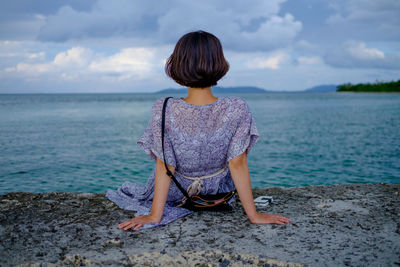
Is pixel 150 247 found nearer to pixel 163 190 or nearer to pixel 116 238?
pixel 116 238

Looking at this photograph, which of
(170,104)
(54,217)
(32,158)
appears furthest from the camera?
(32,158)

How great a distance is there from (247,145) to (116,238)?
131 cm

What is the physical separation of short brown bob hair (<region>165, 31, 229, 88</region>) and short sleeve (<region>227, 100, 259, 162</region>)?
15.5 inches

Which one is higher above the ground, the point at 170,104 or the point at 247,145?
the point at 170,104

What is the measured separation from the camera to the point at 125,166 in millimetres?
10758

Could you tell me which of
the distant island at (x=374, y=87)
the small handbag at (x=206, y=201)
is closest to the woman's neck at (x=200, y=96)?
the small handbag at (x=206, y=201)

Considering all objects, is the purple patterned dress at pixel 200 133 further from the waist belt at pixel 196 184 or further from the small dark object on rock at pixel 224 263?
the small dark object on rock at pixel 224 263

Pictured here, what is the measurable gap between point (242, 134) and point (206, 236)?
894mm

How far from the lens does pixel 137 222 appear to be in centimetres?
267

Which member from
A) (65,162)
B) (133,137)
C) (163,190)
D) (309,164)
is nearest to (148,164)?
(65,162)

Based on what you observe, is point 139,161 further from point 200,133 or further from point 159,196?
point 200,133

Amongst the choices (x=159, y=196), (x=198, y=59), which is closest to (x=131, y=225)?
(x=159, y=196)

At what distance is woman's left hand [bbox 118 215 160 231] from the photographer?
8.63 ft

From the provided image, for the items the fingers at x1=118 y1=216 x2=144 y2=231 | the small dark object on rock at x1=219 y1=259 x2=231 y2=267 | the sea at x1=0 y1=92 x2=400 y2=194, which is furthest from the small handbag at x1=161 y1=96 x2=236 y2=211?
the sea at x1=0 y1=92 x2=400 y2=194
